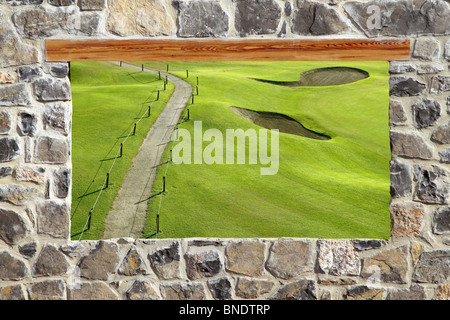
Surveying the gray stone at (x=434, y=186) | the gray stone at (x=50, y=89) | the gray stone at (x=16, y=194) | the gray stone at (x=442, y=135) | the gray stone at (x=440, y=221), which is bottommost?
the gray stone at (x=440, y=221)

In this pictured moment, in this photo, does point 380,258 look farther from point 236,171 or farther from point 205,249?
point 236,171

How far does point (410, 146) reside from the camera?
13.7 ft

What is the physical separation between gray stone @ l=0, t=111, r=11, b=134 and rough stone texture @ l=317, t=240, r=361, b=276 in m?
2.75

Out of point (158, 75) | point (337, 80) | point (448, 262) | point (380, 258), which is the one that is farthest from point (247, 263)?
point (337, 80)

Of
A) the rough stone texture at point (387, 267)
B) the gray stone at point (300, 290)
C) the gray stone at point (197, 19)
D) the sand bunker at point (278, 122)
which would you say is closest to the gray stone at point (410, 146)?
the rough stone texture at point (387, 267)

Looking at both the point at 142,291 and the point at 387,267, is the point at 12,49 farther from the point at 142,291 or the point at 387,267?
the point at 387,267

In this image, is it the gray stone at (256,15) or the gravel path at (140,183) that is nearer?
the gray stone at (256,15)

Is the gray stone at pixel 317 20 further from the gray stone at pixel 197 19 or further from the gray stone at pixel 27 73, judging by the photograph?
the gray stone at pixel 27 73

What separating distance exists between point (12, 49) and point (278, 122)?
965 inches

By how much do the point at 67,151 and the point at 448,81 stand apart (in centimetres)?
320

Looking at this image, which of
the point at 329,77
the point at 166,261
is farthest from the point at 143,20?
the point at 329,77

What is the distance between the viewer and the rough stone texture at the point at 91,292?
426 centimetres

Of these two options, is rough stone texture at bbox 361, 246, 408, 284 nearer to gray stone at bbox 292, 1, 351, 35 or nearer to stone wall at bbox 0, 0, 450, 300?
stone wall at bbox 0, 0, 450, 300

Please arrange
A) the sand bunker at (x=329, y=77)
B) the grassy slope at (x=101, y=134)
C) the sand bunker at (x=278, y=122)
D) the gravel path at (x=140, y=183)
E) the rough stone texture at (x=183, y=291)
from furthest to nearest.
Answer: the sand bunker at (x=329, y=77)
the sand bunker at (x=278, y=122)
the grassy slope at (x=101, y=134)
the gravel path at (x=140, y=183)
the rough stone texture at (x=183, y=291)
